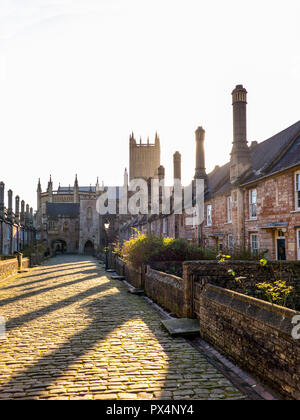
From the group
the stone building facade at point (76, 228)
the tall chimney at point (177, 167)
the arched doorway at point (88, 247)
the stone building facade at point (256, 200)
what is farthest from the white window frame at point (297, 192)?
the arched doorway at point (88, 247)

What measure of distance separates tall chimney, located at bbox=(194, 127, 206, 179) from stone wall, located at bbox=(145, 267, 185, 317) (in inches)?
661

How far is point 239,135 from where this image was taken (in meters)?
21.2

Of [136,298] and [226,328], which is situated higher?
[226,328]

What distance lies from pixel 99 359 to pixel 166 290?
478cm

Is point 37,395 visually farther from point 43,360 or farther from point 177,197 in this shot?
point 177,197

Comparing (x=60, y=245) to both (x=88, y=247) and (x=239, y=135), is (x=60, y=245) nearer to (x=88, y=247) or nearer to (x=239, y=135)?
(x=88, y=247)

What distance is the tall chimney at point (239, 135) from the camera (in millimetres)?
20891

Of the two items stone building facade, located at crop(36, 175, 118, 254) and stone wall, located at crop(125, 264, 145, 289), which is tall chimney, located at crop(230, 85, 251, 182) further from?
stone building facade, located at crop(36, 175, 118, 254)

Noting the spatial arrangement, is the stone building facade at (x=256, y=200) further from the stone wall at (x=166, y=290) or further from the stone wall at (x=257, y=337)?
the stone wall at (x=257, y=337)

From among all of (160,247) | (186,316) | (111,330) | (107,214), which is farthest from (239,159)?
(107,214)

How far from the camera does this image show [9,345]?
6859mm

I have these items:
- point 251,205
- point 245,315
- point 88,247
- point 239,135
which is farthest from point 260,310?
point 88,247
